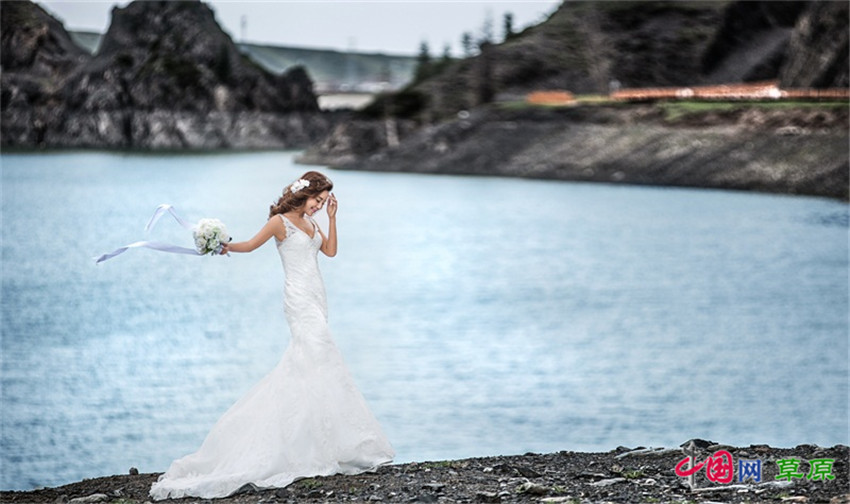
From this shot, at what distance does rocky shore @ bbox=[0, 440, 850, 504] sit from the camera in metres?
12.3

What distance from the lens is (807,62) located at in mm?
116312

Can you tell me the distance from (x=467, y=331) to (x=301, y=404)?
24182 millimetres

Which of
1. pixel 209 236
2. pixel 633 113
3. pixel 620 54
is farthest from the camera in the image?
pixel 620 54

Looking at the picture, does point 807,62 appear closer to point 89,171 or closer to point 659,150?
point 659,150

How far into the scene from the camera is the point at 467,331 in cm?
3725

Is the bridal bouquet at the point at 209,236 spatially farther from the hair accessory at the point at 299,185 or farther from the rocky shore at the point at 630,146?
the rocky shore at the point at 630,146

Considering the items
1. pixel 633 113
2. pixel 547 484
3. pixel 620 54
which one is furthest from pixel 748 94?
pixel 547 484

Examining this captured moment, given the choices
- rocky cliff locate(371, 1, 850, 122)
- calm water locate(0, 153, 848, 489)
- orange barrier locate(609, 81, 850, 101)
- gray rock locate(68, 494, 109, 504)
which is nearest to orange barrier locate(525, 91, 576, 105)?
orange barrier locate(609, 81, 850, 101)

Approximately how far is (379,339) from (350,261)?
22998mm

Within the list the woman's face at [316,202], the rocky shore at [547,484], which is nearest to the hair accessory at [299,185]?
the woman's face at [316,202]

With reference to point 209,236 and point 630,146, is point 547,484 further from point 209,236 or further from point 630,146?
point 630,146

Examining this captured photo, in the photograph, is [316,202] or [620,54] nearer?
[316,202]

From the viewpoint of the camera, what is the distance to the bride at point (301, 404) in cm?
1314

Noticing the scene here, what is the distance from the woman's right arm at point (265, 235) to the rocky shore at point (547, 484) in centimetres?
246
